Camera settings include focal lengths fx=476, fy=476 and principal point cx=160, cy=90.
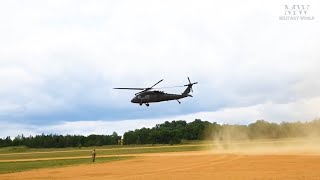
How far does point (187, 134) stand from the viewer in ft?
504

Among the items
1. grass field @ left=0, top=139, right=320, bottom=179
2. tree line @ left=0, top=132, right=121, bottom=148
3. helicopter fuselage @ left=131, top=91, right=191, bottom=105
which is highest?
tree line @ left=0, top=132, right=121, bottom=148

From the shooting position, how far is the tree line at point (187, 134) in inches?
3788

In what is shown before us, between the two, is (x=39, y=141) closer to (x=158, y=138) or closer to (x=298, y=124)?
(x=158, y=138)

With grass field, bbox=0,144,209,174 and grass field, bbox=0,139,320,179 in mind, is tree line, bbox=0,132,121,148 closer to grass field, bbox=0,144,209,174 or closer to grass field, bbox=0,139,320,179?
grass field, bbox=0,144,209,174

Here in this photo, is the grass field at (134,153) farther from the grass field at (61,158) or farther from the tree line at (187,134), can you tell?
the tree line at (187,134)

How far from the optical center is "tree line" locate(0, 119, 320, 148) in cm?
9621

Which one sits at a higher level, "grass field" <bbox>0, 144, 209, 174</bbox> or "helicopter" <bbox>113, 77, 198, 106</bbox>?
"helicopter" <bbox>113, 77, 198, 106</bbox>

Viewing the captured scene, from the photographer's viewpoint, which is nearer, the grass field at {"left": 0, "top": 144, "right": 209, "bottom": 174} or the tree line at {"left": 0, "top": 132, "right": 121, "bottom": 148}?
the grass field at {"left": 0, "top": 144, "right": 209, "bottom": 174}

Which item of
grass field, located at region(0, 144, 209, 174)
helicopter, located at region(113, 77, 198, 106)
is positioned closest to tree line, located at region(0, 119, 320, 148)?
grass field, located at region(0, 144, 209, 174)

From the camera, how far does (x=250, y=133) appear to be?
10256 centimetres

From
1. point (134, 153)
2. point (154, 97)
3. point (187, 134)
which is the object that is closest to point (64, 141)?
point (187, 134)

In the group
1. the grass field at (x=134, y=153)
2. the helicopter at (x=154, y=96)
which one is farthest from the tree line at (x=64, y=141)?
the helicopter at (x=154, y=96)

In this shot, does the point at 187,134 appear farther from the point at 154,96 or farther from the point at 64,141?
the point at 154,96

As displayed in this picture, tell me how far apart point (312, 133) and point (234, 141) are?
18.8 meters
